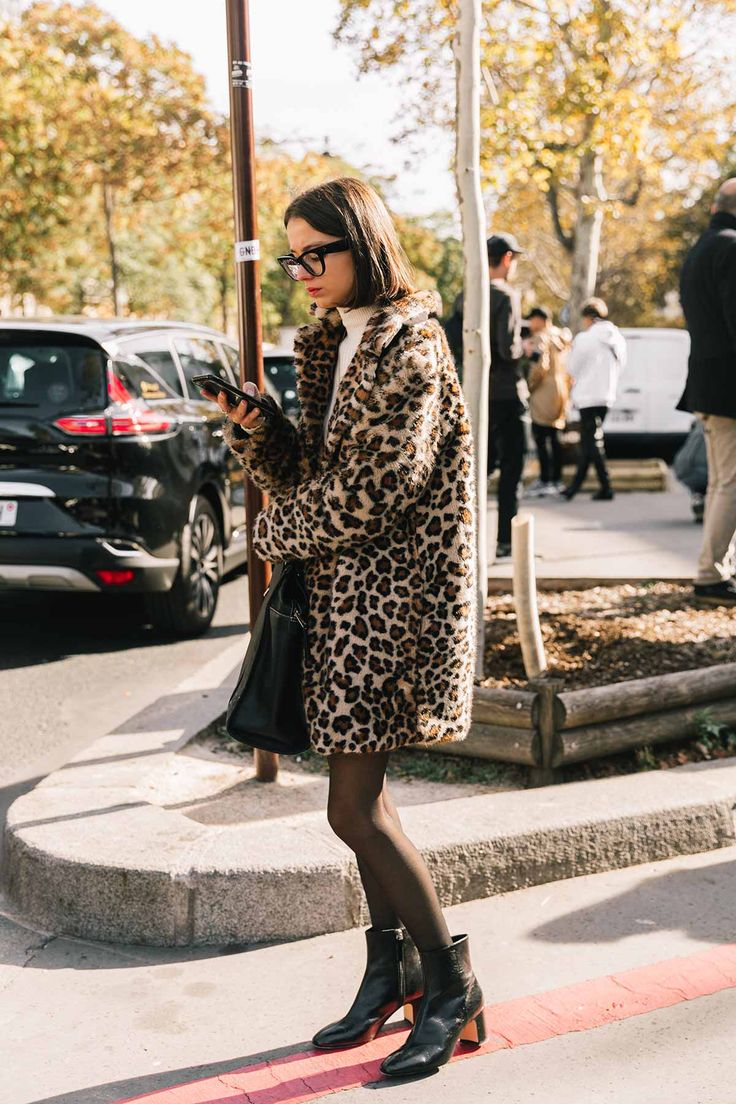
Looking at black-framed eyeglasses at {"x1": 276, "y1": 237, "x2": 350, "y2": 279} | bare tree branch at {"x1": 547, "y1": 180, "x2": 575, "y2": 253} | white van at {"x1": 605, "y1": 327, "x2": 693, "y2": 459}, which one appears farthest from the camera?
bare tree branch at {"x1": 547, "y1": 180, "x2": 575, "y2": 253}

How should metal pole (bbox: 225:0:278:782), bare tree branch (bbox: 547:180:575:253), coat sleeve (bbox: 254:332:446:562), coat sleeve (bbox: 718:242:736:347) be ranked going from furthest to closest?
bare tree branch (bbox: 547:180:575:253) → coat sleeve (bbox: 718:242:736:347) → metal pole (bbox: 225:0:278:782) → coat sleeve (bbox: 254:332:446:562)

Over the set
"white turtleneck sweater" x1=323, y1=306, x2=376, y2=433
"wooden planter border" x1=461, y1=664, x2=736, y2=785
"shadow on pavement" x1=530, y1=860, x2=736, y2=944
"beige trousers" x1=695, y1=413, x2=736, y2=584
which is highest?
"white turtleneck sweater" x1=323, y1=306, x2=376, y2=433

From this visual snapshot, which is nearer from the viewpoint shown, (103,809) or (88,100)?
(103,809)

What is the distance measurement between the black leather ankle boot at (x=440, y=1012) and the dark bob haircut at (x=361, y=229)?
150 centimetres

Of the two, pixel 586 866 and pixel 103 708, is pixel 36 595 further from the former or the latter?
pixel 586 866

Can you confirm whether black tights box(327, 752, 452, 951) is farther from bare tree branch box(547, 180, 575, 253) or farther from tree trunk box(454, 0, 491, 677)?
bare tree branch box(547, 180, 575, 253)

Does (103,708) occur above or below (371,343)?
below

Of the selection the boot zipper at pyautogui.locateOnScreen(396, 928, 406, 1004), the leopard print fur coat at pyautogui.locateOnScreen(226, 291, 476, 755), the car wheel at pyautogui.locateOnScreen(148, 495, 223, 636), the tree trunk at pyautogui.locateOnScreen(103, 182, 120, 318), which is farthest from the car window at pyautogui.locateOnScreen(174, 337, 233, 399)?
the tree trunk at pyautogui.locateOnScreen(103, 182, 120, 318)

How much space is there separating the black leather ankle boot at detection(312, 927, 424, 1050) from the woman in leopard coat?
20mm

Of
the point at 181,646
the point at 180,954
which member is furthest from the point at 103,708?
the point at 180,954

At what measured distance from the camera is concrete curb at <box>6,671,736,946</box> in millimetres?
3637

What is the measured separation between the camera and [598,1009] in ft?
10.6

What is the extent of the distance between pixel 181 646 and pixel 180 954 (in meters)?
4.02

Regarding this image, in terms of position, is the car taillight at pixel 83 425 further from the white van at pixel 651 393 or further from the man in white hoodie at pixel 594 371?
the white van at pixel 651 393
